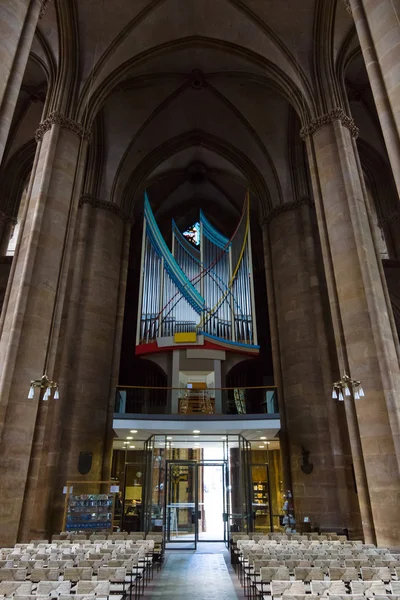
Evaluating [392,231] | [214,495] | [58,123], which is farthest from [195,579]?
[392,231]

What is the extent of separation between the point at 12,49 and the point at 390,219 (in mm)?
18279

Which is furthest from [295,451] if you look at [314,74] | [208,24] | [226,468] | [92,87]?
[208,24]

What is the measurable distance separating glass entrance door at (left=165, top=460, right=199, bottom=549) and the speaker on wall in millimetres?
2878

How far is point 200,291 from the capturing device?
2017cm

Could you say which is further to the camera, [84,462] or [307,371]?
[307,371]

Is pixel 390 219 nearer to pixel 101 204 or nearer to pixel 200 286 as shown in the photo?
pixel 200 286

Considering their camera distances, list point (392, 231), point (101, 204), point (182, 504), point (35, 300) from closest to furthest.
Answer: point (35, 300)
point (182, 504)
point (101, 204)
point (392, 231)

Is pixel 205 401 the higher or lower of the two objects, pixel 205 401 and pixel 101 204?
the lower

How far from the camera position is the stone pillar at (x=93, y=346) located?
1559cm

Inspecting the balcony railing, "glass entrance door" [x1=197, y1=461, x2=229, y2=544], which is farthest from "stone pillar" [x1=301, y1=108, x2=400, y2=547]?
"glass entrance door" [x1=197, y1=461, x2=229, y2=544]

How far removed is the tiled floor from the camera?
7.86 m

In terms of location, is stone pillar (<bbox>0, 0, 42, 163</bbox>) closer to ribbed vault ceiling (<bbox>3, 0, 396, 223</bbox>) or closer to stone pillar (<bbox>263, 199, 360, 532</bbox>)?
ribbed vault ceiling (<bbox>3, 0, 396, 223</bbox>)

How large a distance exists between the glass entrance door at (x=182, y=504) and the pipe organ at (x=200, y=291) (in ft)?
16.7

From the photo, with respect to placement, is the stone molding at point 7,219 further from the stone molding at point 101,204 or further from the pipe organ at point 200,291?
the pipe organ at point 200,291
